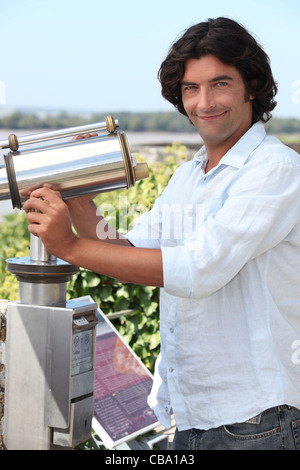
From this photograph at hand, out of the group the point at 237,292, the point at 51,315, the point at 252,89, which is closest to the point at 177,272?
the point at 237,292

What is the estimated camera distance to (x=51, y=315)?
62.6 inches

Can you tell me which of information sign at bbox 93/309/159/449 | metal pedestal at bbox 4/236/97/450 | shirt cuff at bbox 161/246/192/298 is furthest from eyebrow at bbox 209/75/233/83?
information sign at bbox 93/309/159/449

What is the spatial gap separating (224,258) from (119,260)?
0.25 m

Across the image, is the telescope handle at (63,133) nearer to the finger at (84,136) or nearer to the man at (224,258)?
the finger at (84,136)

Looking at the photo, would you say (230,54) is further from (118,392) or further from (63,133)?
(118,392)

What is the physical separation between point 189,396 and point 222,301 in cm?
29

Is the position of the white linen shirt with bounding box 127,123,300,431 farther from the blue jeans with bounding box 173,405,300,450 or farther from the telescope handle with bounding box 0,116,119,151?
the telescope handle with bounding box 0,116,119,151

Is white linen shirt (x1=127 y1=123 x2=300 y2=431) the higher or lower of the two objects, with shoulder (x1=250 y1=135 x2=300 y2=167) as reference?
lower

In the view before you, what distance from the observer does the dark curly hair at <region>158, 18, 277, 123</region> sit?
1.73 meters

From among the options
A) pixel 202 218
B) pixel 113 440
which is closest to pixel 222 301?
pixel 202 218

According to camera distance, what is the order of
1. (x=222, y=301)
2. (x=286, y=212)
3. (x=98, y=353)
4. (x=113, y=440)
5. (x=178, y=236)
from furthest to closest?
1. (x=98, y=353)
2. (x=113, y=440)
3. (x=178, y=236)
4. (x=222, y=301)
5. (x=286, y=212)

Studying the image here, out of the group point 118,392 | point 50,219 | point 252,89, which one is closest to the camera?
point 50,219
